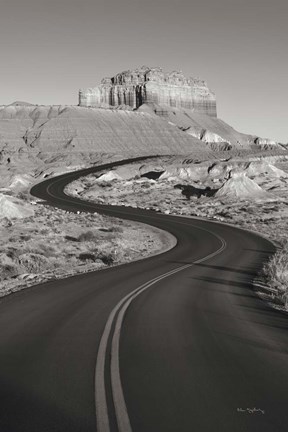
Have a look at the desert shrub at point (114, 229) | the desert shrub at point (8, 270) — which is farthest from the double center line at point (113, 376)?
the desert shrub at point (114, 229)

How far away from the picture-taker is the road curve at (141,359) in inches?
228

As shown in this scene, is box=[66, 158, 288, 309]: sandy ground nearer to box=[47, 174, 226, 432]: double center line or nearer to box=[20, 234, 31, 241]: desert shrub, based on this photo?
box=[20, 234, 31, 241]: desert shrub

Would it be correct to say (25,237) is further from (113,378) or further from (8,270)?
(113,378)

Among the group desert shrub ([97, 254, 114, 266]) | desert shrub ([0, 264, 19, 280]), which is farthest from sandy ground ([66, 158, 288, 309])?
desert shrub ([0, 264, 19, 280])

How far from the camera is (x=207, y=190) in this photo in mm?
68062

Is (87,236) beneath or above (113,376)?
beneath

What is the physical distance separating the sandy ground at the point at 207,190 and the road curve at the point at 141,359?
21687mm

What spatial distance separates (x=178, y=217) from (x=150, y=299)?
36310 mm

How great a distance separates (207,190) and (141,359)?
61.0m

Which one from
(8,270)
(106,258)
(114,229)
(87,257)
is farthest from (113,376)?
(114,229)

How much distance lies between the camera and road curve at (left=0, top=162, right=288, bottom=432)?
580cm

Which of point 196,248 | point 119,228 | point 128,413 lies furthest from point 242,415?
point 119,228

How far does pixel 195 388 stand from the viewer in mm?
6703

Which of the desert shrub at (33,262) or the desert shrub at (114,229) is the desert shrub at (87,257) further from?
the desert shrub at (114,229)
